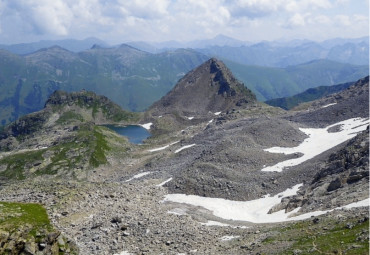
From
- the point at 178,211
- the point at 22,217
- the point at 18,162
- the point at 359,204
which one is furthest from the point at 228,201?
the point at 18,162

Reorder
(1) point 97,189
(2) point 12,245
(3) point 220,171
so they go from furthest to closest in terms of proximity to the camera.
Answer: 1. (3) point 220,171
2. (1) point 97,189
3. (2) point 12,245

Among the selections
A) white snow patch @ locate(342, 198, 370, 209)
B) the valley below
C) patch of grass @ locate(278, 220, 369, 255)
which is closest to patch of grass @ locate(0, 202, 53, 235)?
the valley below

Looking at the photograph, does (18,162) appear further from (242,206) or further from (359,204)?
(359,204)

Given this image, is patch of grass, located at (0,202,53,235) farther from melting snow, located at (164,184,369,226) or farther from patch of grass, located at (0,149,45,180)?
patch of grass, located at (0,149,45,180)

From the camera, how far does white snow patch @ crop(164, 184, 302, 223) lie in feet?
183

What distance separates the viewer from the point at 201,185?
6638 centimetres

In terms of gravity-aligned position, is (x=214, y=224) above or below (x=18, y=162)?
above

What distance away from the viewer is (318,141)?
3688 inches

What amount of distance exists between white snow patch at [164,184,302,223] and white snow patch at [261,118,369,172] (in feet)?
46.4

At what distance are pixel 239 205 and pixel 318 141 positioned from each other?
43.5 meters

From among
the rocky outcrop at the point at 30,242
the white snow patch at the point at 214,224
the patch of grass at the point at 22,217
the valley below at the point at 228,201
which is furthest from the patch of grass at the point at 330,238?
the patch of grass at the point at 22,217

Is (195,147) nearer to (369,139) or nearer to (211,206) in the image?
(211,206)

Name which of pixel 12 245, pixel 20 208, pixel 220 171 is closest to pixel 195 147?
pixel 220 171

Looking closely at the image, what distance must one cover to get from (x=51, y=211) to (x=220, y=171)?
36.2 m
